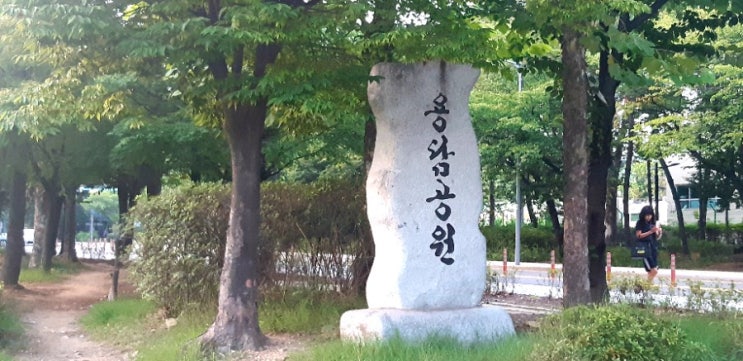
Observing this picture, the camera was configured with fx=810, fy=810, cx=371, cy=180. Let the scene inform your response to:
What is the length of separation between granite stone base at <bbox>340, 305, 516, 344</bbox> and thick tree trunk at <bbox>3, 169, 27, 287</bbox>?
12.3m

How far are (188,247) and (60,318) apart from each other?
431 cm

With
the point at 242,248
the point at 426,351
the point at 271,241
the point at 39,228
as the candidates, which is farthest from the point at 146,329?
the point at 39,228

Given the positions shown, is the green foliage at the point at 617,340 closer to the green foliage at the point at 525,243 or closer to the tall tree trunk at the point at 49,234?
the tall tree trunk at the point at 49,234

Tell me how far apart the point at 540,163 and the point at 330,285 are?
1583 centimetres

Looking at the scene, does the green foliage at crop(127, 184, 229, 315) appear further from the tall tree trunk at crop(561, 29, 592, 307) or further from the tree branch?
the tree branch

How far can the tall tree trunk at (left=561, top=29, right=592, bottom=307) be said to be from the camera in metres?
9.71

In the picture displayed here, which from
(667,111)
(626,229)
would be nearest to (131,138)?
(667,111)

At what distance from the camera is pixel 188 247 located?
1261cm

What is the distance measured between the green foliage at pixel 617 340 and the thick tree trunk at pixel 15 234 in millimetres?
14882

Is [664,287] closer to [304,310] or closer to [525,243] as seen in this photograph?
[304,310]

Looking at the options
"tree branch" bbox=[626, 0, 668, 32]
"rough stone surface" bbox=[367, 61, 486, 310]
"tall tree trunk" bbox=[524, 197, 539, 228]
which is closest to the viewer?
"rough stone surface" bbox=[367, 61, 486, 310]

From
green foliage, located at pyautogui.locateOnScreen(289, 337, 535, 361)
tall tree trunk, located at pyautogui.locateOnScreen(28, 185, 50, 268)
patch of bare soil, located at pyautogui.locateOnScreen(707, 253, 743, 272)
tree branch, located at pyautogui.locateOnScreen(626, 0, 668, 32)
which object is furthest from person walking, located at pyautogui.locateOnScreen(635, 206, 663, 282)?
tall tree trunk, located at pyautogui.locateOnScreen(28, 185, 50, 268)

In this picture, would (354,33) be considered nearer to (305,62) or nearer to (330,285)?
(305,62)

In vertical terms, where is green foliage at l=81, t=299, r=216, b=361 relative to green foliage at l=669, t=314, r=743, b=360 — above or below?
below
